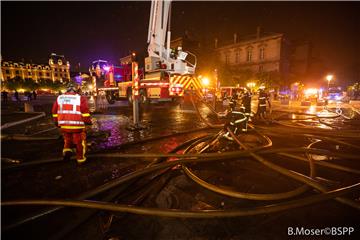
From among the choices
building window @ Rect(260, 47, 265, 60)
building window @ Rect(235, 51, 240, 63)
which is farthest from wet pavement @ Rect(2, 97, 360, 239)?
building window @ Rect(235, 51, 240, 63)

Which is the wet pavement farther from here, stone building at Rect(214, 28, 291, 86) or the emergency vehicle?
stone building at Rect(214, 28, 291, 86)

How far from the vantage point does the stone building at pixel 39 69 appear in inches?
3201

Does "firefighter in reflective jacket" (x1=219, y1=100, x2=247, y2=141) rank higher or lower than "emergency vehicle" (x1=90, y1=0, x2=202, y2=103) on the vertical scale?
lower

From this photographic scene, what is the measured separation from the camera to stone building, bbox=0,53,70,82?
81312 mm

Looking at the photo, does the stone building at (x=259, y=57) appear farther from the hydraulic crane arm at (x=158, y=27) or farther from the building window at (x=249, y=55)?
the hydraulic crane arm at (x=158, y=27)

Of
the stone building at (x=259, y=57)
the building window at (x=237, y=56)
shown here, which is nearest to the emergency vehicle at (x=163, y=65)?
the stone building at (x=259, y=57)

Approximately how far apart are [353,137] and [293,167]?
96.4 inches

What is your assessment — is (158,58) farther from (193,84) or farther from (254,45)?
(254,45)

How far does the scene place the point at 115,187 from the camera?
2.68 metres

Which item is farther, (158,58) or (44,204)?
(158,58)

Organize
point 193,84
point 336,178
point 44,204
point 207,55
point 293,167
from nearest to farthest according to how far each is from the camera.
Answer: point 44,204 → point 336,178 → point 293,167 → point 193,84 → point 207,55

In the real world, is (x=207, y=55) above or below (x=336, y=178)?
above

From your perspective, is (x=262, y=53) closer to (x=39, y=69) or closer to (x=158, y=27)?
(x=158, y=27)

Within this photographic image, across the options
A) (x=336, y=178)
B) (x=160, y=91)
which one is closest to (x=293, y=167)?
(x=336, y=178)
